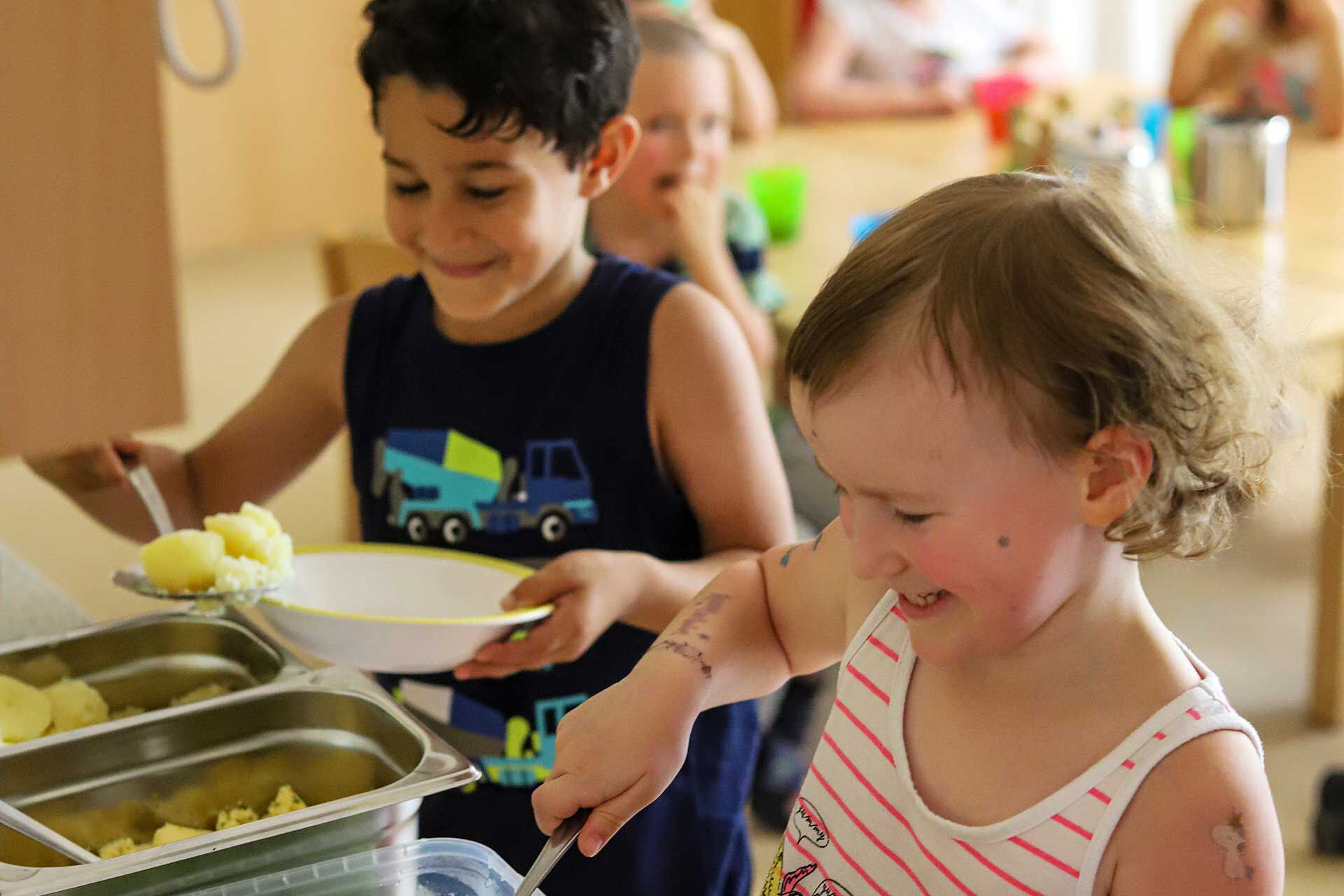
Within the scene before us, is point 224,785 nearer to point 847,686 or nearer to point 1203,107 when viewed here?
point 847,686

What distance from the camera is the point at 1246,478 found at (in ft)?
2.53

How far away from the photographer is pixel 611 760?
31.4 inches

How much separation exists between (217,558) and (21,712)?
0.15m

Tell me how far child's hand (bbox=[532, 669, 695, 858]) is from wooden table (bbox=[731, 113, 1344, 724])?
3.53ft

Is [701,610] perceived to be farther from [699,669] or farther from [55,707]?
[55,707]

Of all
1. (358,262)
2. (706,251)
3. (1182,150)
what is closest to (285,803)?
(706,251)

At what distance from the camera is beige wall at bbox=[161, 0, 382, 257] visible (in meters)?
4.86

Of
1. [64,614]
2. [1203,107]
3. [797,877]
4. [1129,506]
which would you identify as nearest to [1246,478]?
[1129,506]

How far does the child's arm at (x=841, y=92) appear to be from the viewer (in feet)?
11.5

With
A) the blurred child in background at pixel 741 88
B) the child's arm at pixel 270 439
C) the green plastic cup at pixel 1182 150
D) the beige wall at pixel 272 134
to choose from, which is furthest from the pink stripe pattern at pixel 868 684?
the beige wall at pixel 272 134

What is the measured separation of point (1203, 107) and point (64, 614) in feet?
9.08

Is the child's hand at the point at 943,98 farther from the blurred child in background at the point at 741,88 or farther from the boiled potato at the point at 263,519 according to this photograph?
the boiled potato at the point at 263,519

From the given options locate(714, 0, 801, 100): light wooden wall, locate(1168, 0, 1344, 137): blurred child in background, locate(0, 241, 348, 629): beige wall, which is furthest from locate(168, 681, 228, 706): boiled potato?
locate(714, 0, 801, 100): light wooden wall

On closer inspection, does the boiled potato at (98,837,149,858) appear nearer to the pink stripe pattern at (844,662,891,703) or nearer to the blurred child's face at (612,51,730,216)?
the pink stripe pattern at (844,662,891,703)
